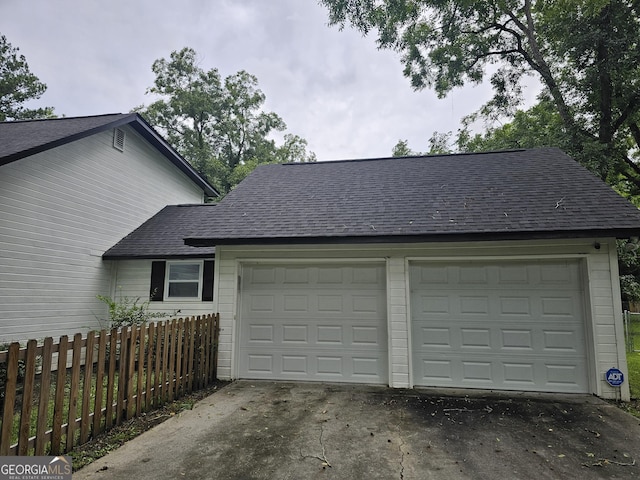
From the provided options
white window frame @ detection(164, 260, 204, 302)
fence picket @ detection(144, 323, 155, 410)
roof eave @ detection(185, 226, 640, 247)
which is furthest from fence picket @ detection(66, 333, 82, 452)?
white window frame @ detection(164, 260, 204, 302)

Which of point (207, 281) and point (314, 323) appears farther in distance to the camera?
point (207, 281)

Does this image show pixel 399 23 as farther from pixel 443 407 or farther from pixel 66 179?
pixel 443 407

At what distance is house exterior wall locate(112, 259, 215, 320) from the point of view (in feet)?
28.0

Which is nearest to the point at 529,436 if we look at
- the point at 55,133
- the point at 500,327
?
the point at 500,327

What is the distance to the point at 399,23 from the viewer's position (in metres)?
14.1

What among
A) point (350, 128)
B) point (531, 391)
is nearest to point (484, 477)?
point (531, 391)

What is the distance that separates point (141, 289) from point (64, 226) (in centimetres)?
225

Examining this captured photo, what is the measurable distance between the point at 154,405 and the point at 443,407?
153 inches

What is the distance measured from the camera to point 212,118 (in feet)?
78.8

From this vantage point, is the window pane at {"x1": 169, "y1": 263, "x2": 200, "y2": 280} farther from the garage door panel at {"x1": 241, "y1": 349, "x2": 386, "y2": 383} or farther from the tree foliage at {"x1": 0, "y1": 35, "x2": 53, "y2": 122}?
the tree foliage at {"x1": 0, "y1": 35, "x2": 53, "y2": 122}

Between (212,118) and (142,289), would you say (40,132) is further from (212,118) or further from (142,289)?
(212,118)

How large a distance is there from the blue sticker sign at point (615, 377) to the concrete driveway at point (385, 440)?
38cm

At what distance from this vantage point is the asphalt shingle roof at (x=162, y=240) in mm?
8594

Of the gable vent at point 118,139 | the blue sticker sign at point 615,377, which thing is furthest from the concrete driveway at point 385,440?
the gable vent at point 118,139
